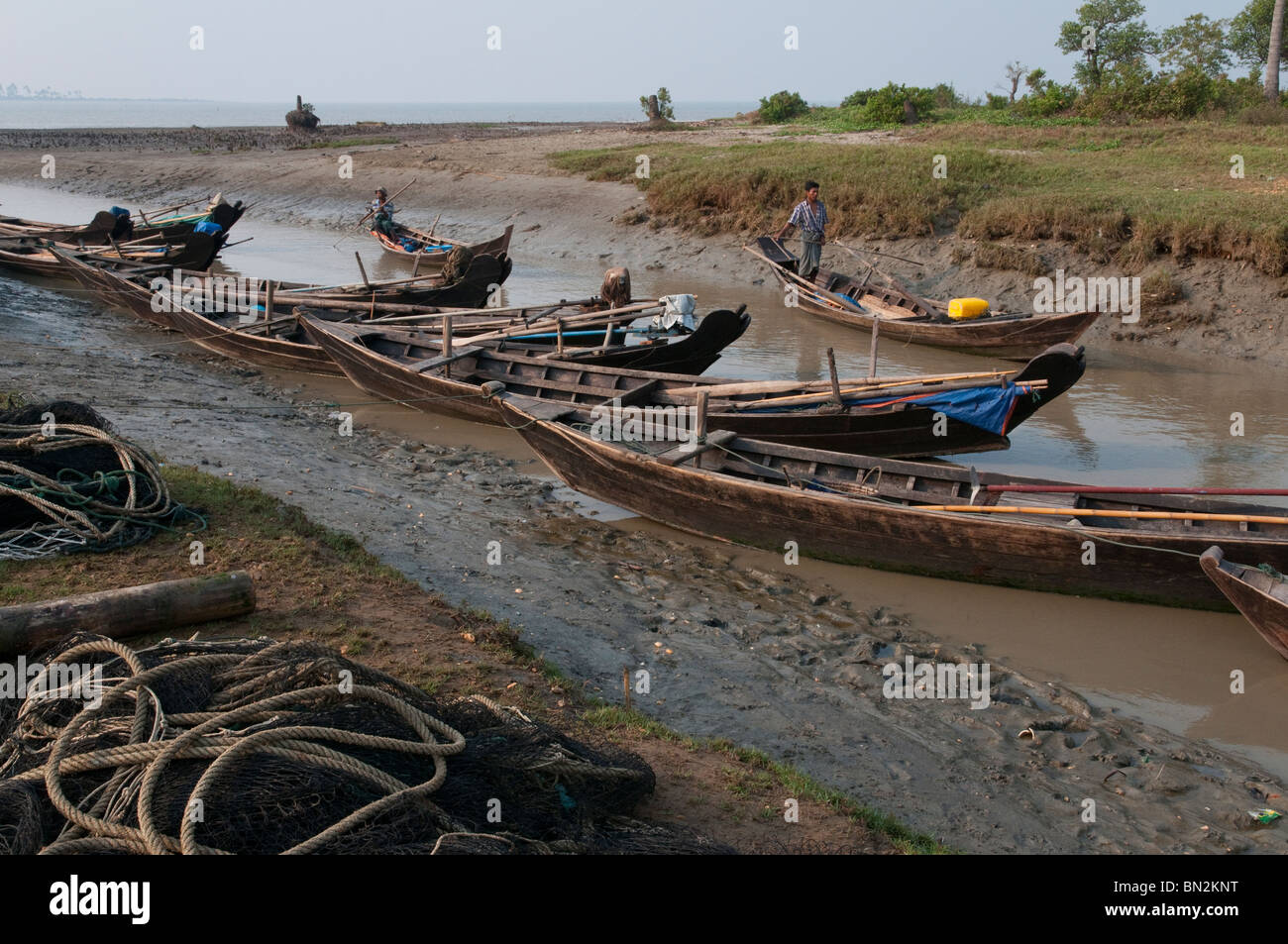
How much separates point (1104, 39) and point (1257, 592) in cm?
3984

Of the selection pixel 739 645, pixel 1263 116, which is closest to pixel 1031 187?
pixel 1263 116

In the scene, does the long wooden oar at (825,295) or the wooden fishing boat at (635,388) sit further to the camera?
the long wooden oar at (825,295)

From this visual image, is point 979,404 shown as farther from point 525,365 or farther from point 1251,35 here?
point 1251,35

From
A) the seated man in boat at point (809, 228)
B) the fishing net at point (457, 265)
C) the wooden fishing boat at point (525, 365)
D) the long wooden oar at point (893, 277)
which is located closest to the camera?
the wooden fishing boat at point (525, 365)

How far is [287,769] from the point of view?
353 cm

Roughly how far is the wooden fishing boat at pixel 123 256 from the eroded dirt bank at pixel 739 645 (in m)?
6.96

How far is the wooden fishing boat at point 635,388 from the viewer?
31.2ft

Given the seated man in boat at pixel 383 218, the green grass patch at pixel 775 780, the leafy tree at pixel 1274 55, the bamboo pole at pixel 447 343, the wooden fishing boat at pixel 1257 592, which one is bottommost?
the green grass patch at pixel 775 780

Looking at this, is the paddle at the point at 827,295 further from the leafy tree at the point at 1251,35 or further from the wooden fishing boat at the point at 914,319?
the leafy tree at the point at 1251,35

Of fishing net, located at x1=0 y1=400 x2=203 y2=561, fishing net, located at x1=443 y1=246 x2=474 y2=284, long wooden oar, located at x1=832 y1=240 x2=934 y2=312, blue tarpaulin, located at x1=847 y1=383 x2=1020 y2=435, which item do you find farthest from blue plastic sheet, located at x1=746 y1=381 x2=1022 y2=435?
fishing net, located at x1=443 y1=246 x2=474 y2=284

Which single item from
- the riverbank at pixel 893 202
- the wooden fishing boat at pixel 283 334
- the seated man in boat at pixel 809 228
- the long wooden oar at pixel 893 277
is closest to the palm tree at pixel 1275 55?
the riverbank at pixel 893 202

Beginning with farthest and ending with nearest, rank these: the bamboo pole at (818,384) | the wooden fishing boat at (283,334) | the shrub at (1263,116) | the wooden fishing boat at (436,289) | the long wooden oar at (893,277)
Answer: the shrub at (1263,116)
the long wooden oar at (893,277)
the wooden fishing boat at (436,289)
the wooden fishing boat at (283,334)
the bamboo pole at (818,384)

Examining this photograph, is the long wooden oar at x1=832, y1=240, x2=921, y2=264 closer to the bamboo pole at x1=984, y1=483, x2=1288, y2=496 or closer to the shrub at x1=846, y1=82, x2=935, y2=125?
the bamboo pole at x1=984, y1=483, x2=1288, y2=496

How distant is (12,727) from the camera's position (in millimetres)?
4176
